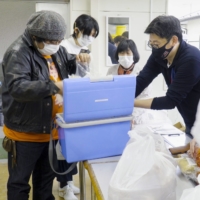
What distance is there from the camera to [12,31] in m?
5.09

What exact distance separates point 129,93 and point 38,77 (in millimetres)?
476

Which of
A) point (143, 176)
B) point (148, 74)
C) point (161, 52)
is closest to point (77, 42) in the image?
point (148, 74)

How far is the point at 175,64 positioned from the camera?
4.62ft

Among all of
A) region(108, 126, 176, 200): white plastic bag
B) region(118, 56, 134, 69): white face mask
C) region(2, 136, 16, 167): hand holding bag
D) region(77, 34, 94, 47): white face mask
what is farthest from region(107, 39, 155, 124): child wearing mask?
region(108, 126, 176, 200): white plastic bag

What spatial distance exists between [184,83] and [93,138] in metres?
0.55

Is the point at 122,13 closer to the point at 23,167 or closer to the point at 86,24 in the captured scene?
the point at 86,24

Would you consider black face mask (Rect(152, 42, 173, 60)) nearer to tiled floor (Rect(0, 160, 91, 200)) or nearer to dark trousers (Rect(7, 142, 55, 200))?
dark trousers (Rect(7, 142, 55, 200))

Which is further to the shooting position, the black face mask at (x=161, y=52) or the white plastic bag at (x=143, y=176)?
the black face mask at (x=161, y=52)

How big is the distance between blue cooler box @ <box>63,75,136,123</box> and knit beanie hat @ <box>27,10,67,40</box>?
1.22ft

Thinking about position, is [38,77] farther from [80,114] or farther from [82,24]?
[82,24]

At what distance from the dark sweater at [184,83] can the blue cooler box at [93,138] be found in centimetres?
32

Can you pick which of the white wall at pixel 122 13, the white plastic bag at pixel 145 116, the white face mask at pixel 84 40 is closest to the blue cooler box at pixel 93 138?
the white plastic bag at pixel 145 116

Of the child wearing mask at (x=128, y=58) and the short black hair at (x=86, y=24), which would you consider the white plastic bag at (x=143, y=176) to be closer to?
the short black hair at (x=86, y=24)

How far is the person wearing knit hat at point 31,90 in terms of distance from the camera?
1.20 metres
